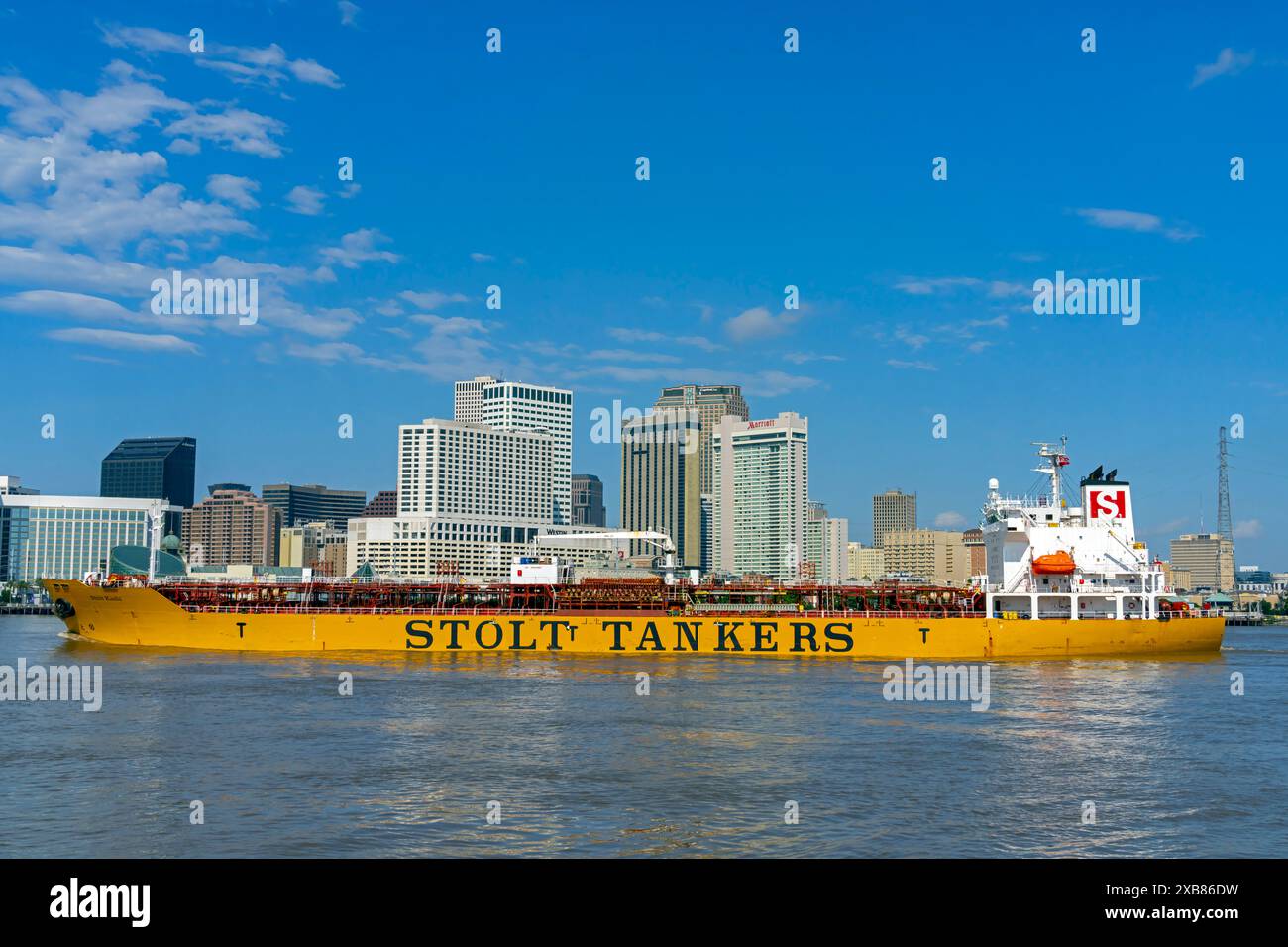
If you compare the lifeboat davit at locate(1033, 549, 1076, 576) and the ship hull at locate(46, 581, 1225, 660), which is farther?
the ship hull at locate(46, 581, 1225, 660)

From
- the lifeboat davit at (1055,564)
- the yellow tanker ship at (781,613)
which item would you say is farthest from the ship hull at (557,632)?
the lifeboat davit at (1055,564)

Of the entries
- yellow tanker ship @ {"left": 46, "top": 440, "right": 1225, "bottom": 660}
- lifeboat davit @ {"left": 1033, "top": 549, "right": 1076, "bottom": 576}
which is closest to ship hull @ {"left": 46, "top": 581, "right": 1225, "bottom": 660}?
yellow tanker ship @ {"left": 46, "top": 440, "right": 1225, "bottom": 660}

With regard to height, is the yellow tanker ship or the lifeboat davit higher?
the lifeboat davit

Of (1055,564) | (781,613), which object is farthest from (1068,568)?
(781,613)

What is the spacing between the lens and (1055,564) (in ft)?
174

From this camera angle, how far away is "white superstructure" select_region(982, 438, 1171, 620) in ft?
178

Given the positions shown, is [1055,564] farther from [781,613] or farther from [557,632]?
[557,632]

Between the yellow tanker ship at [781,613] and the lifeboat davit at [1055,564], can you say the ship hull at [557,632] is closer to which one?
the yellow tanker ship at [781,613]

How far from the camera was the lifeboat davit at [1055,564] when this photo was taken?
2094 inches

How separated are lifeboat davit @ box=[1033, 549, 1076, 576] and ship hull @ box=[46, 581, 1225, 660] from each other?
4102 millimetres

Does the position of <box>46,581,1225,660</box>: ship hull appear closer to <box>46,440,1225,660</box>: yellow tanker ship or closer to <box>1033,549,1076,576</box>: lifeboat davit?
<box>46,440,1225,660</box>: yellow tanker ship
